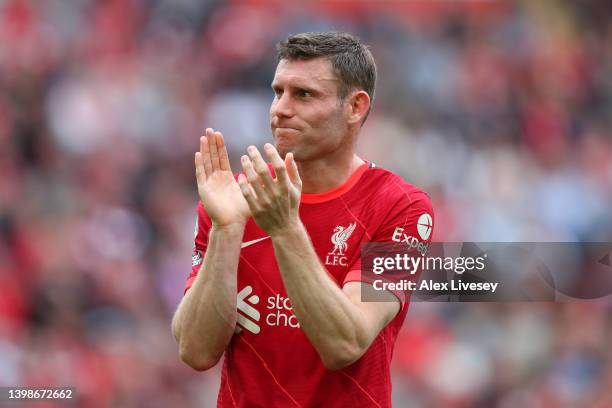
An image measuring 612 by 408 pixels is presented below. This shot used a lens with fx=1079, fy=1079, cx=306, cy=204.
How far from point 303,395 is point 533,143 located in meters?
7.35

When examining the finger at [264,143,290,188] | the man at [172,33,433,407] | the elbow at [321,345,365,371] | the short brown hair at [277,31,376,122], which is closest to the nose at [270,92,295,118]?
the man at [172,33,433,407]

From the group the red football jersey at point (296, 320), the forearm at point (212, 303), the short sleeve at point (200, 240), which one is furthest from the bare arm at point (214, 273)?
the short sleeve at point (200, 240)

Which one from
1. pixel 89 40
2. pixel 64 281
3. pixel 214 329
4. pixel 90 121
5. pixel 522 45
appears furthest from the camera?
pixel 522 45

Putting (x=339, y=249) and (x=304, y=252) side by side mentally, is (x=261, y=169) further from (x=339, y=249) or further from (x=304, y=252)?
(x=339, y=249)

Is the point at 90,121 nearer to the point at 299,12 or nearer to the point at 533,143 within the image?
the point at 299,12

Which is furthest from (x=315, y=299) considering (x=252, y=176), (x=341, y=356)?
(x=252, y=176)

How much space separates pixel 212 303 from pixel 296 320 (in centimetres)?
34

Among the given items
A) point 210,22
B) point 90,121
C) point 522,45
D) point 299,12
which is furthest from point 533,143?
point 90,121

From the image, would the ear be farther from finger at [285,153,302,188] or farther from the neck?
finger at [285,153,302,188]

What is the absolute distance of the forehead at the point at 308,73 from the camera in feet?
13.7

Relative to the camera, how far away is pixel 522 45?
12.0m

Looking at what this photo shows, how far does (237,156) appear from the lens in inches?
390

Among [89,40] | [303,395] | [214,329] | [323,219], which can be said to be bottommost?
[303,395]

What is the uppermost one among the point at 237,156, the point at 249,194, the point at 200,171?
the point at 237,156
